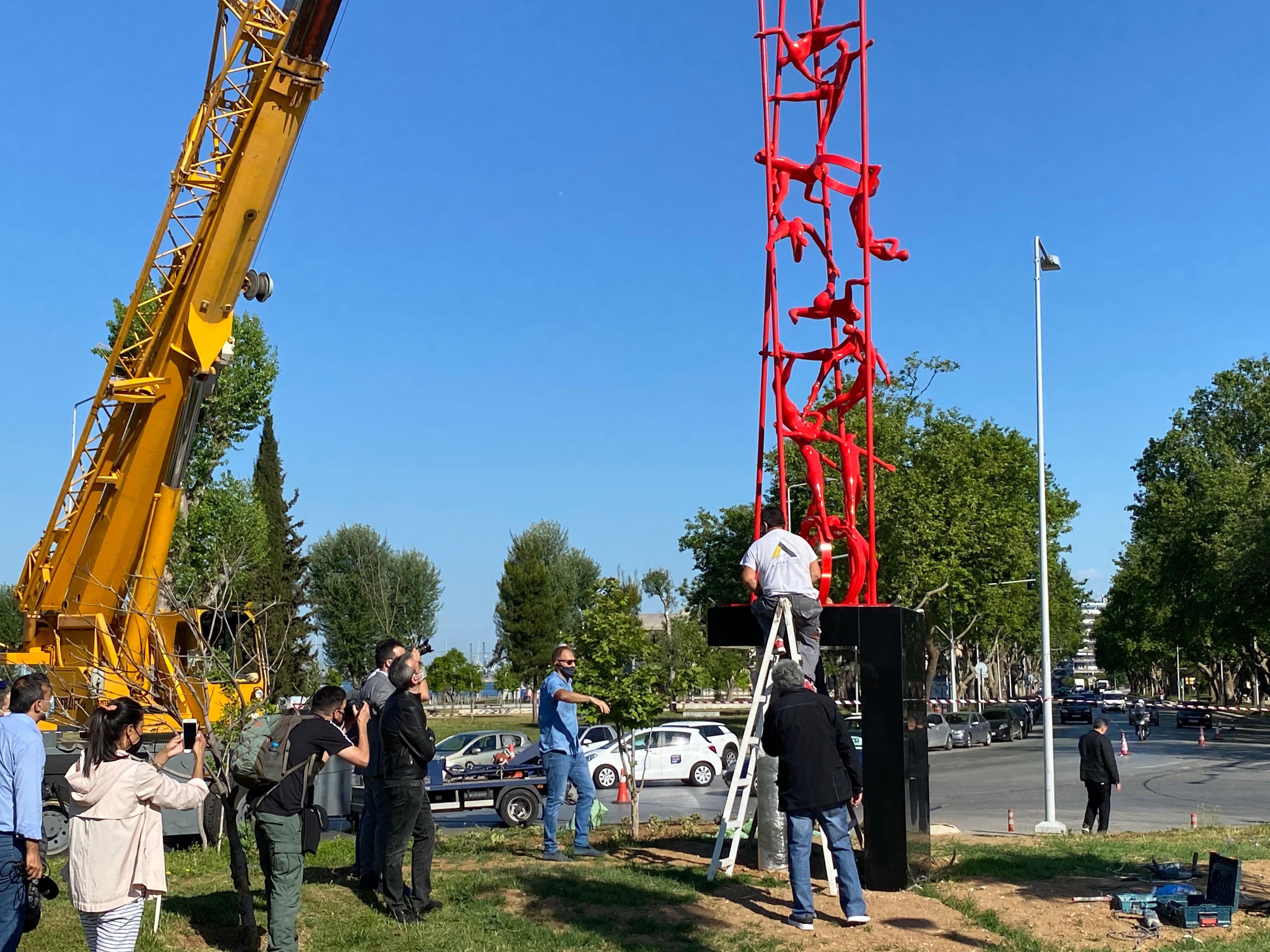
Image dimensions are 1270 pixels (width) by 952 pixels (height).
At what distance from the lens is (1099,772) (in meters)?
15.4

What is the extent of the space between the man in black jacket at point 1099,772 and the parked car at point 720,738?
12104 mm

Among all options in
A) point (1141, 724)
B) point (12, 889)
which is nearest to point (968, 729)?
point (1141, 724)

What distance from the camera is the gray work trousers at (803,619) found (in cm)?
859

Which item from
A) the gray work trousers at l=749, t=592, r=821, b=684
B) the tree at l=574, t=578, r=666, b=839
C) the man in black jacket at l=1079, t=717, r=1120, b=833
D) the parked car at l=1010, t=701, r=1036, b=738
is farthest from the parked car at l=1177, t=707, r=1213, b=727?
the gray work trousers at l=749, t=592, r=821, b=684

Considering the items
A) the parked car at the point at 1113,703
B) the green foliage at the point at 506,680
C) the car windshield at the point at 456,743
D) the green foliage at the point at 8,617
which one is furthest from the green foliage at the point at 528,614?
the car windshield at the point at 456,743

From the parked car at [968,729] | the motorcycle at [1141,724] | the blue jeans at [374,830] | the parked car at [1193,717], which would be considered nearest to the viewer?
the blue jeans at [374,830]

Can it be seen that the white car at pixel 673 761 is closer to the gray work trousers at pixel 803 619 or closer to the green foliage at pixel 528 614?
the gray work trousers at pixel 803 619

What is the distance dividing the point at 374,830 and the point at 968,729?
3508 cm

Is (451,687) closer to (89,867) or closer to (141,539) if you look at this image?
(141,539)

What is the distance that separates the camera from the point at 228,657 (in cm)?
1377

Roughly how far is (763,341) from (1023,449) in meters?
40.8

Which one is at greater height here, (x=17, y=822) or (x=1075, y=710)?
(x=17, y=822)

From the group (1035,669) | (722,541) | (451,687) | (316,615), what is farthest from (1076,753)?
(1035,669)

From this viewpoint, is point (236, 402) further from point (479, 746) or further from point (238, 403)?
point (479, 746)
